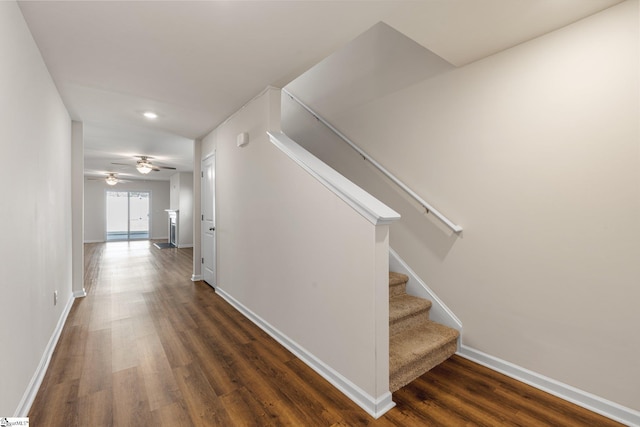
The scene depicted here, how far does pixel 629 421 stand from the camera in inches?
61.6

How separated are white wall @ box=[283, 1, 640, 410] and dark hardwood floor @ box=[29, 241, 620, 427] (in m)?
0.40

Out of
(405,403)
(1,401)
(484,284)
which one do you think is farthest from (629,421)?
(1,401)

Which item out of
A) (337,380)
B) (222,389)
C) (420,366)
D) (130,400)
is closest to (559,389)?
(420,366)

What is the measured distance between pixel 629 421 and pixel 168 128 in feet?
17.6

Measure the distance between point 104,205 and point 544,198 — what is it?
44.1ft

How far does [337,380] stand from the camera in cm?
192

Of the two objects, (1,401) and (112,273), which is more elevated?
(1,401)

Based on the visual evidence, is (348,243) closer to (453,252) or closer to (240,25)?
(453,252)

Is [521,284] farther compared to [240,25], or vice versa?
[521,284]

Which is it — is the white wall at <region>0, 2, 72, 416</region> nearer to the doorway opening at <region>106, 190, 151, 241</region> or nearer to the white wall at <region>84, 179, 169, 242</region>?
the white wall at <region>84, 179, 169, 242</region>

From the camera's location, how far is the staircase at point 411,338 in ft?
6.32

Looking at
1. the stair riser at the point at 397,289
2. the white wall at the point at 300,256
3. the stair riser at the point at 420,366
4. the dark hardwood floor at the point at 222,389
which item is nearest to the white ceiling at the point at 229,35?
the white wall at the point at 300,256

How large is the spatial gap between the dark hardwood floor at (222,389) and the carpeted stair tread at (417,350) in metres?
0.07

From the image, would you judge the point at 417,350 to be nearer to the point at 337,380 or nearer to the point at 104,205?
the point at 337,380
